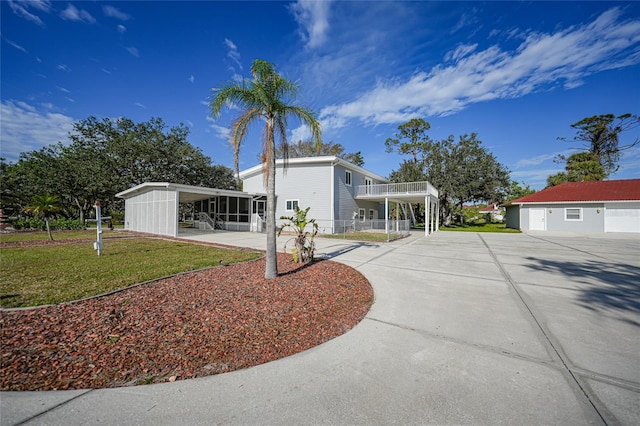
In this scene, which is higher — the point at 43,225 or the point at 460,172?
the point at 460,172

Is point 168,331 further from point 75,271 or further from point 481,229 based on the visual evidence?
point 481,229

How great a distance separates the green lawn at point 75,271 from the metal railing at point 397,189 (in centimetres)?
1300

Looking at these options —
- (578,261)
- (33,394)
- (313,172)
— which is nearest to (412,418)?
(33,394)

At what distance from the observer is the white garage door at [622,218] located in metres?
18.3

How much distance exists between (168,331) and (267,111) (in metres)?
4.83

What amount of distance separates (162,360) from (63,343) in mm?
1288

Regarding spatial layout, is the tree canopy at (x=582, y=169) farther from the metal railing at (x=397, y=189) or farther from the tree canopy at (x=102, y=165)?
the tree canopy at (x=102, y=165)

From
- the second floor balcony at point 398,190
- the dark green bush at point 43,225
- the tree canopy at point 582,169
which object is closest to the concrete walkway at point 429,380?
the second floor balcony at point 398,190

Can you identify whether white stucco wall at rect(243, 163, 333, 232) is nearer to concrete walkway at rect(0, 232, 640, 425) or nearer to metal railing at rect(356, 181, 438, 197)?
metal railing at rect(356, 181, 438, 197)

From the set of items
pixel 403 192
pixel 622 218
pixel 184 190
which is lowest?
pixel 622 218

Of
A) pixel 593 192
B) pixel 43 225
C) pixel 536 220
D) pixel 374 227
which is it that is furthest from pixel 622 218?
pixel 43 225

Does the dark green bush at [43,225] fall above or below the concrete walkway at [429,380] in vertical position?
above

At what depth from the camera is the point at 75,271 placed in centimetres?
586

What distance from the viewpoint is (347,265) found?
7129mm
